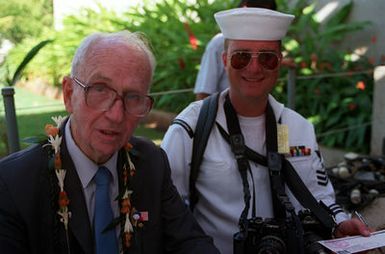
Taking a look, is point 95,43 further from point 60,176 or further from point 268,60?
point 268,60

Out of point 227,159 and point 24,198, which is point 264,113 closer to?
point 227,159

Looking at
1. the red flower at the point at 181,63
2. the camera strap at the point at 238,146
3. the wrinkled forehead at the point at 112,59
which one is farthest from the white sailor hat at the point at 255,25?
the red flower at the point at 181,63

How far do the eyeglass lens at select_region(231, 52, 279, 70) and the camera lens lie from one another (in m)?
0.79

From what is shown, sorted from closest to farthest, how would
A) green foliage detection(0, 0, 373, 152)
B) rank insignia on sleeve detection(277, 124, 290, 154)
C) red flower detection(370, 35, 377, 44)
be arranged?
rank insignia on sleeve detection(277, 124, 290, 154), green foliage detection(0, 0, 373, 152), red flower detection(370, 35, 377, 44)

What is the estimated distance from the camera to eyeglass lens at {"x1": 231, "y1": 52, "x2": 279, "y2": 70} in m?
2.26

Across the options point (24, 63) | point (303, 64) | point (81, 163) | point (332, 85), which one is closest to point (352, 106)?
point (332, 85)

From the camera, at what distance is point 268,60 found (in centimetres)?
228

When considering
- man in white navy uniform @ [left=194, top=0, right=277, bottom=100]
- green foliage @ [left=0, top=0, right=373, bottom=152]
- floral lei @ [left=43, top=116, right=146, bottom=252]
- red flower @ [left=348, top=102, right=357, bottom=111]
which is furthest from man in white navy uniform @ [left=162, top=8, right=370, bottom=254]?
red flower @ [left=348, top=102, right=357, bottom=111]

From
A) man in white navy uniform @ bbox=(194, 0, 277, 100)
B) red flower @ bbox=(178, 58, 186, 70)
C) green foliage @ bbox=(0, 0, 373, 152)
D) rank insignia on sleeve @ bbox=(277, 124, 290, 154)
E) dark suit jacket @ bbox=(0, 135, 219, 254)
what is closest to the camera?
dark suit jacket @ bbox=(0, 135, 219, 254)

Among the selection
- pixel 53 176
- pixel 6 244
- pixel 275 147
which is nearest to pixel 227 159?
pixel 275 147

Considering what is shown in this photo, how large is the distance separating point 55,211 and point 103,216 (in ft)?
0.55

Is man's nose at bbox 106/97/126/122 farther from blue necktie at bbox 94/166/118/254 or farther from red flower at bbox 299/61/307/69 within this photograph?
red flower at bbox 299/61/307/69

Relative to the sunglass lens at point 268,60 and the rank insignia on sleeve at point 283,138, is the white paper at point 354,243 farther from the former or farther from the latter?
Answer: the sunglass lens at point 268,60

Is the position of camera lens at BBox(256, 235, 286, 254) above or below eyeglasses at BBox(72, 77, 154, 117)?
below
